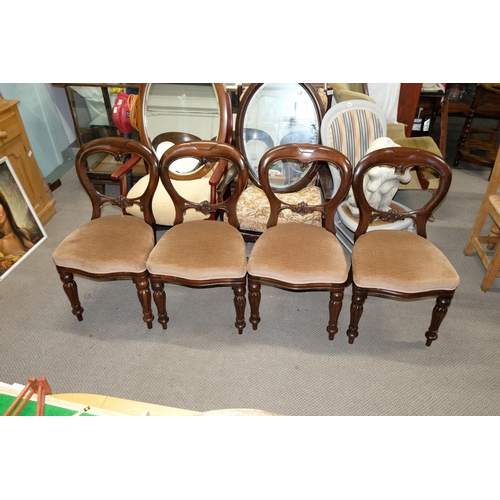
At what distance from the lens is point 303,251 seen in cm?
191

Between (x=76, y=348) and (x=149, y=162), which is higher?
(x=149, y=162)

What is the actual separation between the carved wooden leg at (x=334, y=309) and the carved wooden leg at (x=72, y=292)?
1408 mm

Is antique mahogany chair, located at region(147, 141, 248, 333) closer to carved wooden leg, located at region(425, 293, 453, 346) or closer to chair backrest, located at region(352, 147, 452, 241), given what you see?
chair backrest, located at region(352, 147, 452, 241)

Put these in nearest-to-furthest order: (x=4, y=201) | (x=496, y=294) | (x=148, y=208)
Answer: (x=148, y=208) → (x=496, y=294) → (x=4, y=201)

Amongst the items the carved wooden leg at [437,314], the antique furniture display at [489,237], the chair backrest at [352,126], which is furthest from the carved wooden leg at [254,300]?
the antique furniture display at [489,237]

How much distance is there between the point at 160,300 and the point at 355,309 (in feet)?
3.43

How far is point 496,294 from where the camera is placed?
2385 mm

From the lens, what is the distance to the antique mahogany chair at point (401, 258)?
1771 mm

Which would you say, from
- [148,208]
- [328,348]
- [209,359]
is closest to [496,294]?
[328,348]

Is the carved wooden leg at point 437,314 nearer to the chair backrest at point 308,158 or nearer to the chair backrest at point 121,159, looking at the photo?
the chair backrest at point 308,158

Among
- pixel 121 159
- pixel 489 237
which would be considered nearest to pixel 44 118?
pixel 121 159

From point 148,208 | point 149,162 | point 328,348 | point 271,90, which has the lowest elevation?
point 328,348
